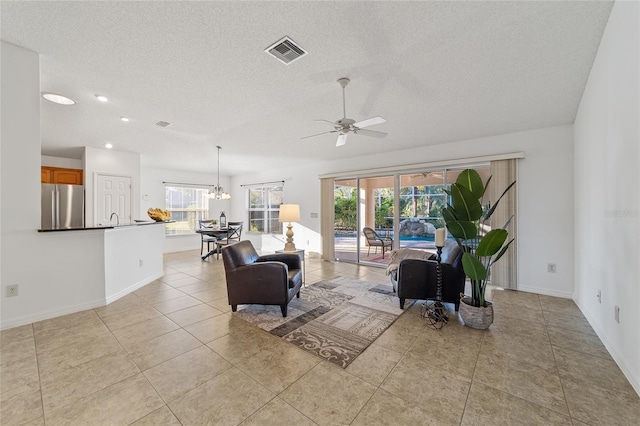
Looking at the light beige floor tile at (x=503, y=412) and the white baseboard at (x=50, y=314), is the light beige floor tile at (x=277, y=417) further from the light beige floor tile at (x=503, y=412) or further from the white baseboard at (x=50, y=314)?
the white baseboard at (x=50, y=314)

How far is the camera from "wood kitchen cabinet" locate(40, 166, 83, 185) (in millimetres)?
5555

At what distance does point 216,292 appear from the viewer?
12.5 feet

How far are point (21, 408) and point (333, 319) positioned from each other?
2.40 meters

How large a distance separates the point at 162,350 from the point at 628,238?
12.7ft

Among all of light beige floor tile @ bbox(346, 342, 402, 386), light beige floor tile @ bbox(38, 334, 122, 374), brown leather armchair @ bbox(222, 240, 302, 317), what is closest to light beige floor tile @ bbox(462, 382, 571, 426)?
light beige floor tile @ bbox(346, 342, 402, 386)

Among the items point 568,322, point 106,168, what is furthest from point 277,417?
point 106,168

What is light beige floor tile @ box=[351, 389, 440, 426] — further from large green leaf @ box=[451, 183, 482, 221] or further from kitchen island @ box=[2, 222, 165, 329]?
kitchen island @ box=[2, 222, 165, 329]

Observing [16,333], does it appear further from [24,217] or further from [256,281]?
[256,281]

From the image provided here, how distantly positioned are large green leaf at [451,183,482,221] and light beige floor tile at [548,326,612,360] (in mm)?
1366

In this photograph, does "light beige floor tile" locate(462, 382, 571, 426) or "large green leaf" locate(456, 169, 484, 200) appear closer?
"light beige floor tile" locate(462, 382, 571, 426)

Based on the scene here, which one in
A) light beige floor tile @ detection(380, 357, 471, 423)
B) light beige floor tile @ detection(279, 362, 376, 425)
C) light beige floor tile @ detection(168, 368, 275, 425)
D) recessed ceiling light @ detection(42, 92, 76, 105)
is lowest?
light beige floor tile @ detection(380, 357, 471, 423)

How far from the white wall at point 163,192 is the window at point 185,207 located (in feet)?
0.62

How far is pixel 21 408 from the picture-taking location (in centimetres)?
155

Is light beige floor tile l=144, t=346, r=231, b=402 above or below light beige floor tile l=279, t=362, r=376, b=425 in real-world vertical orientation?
above
